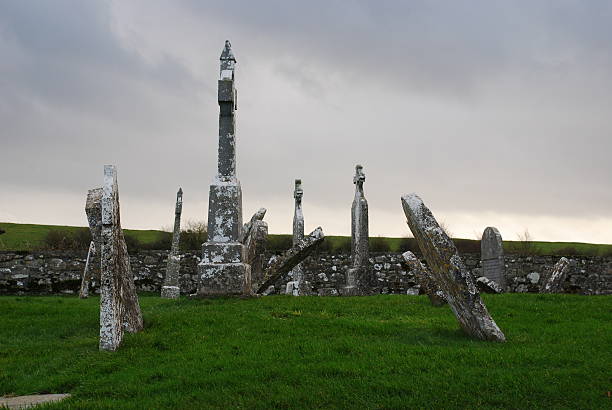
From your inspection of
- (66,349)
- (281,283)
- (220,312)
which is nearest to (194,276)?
(281,283)

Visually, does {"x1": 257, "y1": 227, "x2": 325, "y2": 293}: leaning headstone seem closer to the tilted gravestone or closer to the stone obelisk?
the stone obelisk

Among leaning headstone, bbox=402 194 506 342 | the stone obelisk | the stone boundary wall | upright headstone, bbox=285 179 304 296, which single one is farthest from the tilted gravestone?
leaning headstone, bbox=402 194 506 342

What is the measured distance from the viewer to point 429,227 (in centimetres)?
769

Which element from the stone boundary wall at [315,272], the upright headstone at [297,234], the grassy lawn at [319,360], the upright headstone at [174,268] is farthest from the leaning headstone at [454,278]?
the stone boundary wall at [315,272]

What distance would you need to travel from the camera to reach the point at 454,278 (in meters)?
7.52

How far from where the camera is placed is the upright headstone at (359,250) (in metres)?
17.3

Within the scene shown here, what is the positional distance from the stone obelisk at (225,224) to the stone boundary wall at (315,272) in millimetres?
8944

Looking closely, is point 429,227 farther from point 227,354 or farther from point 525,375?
point 227,354

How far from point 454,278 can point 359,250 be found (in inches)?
394

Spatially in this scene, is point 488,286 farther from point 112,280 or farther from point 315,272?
point 112,280

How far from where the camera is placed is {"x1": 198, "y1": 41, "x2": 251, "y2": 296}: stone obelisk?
11.8 m

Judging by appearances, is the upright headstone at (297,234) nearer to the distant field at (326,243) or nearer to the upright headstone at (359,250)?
the upright headstone at (359,250)

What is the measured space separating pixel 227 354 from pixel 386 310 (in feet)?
13.1

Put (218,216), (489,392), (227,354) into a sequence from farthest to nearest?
(218,216), (227,354), (489,392)
